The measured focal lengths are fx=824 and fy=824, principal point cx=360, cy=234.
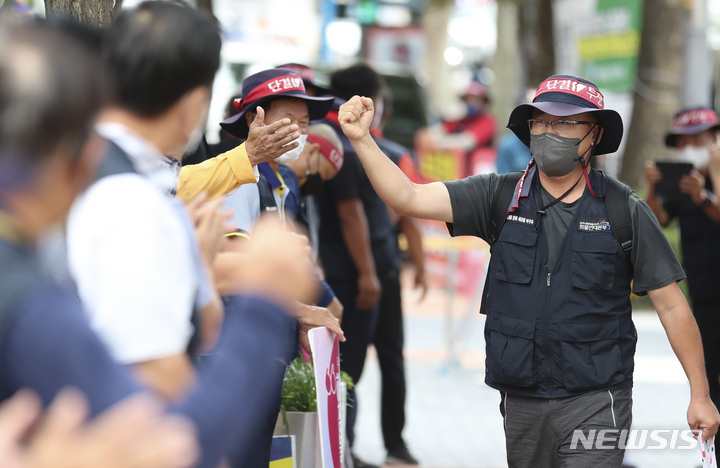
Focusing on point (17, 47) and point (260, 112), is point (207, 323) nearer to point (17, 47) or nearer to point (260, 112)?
point (17, 47)

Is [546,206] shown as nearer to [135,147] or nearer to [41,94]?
[135,147]

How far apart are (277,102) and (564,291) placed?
4.81 feet

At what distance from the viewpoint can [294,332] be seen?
337 centimetres

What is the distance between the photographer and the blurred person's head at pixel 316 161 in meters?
3.98

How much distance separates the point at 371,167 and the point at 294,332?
29.8 inches

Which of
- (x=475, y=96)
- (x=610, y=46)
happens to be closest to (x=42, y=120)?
(x=610, y=46)

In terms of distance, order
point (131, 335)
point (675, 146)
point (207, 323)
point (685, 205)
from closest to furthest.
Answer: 1. point (131, 335)
2. point (207, 323)
3. point (685, 205)
4. point (675, 146)

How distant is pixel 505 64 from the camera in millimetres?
19031

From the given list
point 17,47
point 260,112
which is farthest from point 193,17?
point 260,112

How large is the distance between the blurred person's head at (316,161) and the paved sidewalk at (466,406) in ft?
7.43

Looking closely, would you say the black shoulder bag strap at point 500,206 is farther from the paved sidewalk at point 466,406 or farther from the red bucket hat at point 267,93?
the paved sidewalk at point 466,406

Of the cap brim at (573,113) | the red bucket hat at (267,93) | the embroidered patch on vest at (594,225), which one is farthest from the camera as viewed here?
the red bucket hat at (267,93)

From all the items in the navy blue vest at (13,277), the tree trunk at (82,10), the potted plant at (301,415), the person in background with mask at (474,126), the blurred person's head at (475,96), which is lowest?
the person in background with mask at (474,126)

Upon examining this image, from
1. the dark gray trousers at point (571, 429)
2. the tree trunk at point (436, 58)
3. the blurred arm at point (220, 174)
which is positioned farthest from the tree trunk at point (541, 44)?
the blurred arm at point (220, 174)
